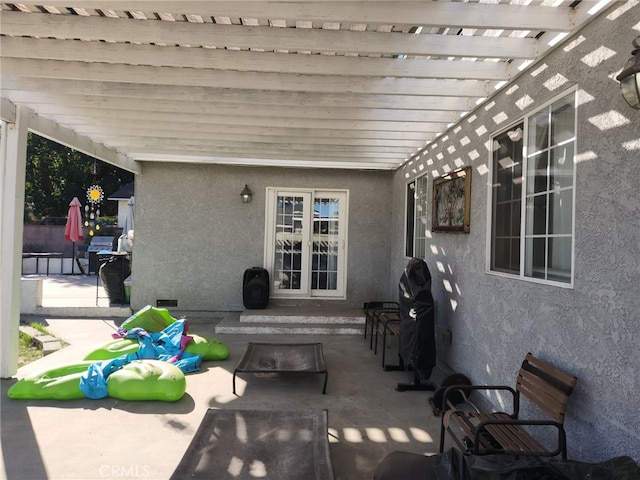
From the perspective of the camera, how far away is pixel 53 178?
2483 cm

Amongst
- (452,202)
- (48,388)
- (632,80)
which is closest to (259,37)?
(632,80)

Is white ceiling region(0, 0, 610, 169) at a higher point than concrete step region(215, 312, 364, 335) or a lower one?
higher

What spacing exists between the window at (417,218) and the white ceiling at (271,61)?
1132 mm

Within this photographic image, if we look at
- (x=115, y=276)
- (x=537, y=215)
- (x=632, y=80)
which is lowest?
(x=115, y=276)

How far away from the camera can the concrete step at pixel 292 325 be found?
6.65 m

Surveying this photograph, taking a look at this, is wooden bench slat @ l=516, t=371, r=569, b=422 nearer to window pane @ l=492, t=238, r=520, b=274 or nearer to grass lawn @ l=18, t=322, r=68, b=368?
window pane @ l=492, t=238, r=520, b=274

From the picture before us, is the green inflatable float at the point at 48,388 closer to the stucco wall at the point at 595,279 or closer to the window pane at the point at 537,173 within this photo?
the stucco wall at the point at 595,279

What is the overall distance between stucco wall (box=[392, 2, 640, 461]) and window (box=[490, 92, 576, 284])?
15cm

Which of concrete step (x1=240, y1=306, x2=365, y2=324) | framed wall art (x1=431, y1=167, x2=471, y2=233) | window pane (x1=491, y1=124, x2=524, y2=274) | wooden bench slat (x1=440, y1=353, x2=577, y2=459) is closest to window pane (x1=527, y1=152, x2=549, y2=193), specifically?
window pane (x1=491, y1=124, x2=524, y2=274)

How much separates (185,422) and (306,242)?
4.98 metres

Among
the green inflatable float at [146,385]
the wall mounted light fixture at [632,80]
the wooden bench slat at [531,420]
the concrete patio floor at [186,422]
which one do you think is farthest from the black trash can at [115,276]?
the wall mounted light fixture at [632,80]

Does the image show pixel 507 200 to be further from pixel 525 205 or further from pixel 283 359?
pixel 283 359

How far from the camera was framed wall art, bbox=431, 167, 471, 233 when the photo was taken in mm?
4348

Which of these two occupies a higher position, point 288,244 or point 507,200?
point 507,200
